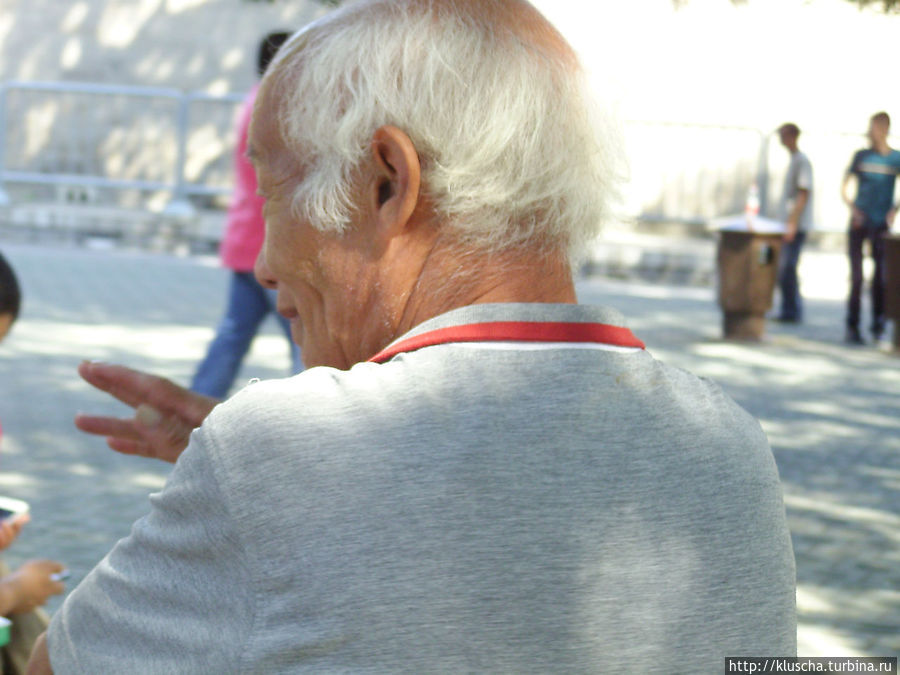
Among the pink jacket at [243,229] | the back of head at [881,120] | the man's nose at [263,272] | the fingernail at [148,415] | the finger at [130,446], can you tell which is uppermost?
the man's nose at [263,272]

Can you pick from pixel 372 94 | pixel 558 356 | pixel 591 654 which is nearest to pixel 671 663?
pixel 591 654

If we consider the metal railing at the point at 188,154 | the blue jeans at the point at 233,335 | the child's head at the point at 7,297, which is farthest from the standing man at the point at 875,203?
the child's head at the point at 7,297

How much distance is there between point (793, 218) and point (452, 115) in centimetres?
1050

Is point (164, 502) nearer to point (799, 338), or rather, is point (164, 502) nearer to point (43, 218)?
point (799, 338)

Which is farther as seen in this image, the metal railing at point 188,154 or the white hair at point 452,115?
the metal railing at point 188,154

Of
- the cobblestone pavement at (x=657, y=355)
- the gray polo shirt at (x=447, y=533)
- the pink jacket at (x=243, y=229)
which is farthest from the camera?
the pink jacket at (x=243, y=229)

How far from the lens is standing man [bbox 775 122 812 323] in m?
11.3

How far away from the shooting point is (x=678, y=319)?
36.8ft

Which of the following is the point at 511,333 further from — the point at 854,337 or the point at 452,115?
the point at 854,337

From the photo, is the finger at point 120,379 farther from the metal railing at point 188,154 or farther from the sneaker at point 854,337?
the metal railing at point 188,154

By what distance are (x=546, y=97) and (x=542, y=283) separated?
0.64ft

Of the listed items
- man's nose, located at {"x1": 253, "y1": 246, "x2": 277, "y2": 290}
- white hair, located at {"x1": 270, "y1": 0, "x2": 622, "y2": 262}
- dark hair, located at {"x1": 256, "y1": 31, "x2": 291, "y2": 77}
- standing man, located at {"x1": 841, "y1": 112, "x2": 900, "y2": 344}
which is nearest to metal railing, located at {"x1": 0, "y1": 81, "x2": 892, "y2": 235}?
→ standing man, located at {"x1": 841, "y1": 112, "x2": 900, "y2": 344}

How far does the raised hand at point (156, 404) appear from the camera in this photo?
5.55 ft

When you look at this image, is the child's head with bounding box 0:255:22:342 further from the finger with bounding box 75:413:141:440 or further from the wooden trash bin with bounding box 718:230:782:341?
the wooden trash bin with bounding box 718:230:782:341
